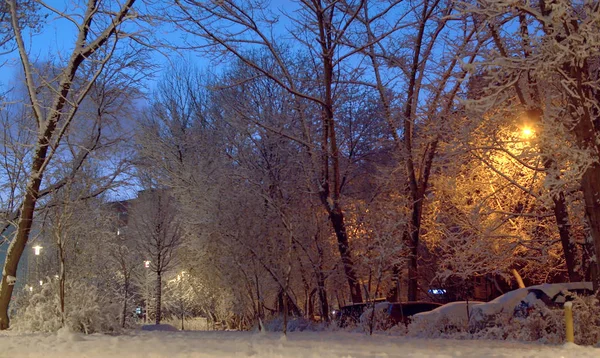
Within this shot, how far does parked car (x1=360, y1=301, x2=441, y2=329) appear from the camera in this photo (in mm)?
14930

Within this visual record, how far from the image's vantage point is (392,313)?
16.5 meters

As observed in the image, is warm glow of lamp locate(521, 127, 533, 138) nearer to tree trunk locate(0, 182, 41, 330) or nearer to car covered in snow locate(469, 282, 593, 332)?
car covered in snow locate(469, 282, 593, 332)

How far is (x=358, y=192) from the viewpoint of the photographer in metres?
23.4

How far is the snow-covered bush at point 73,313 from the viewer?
11211 mm

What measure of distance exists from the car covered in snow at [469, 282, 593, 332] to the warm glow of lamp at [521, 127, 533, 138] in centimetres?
346

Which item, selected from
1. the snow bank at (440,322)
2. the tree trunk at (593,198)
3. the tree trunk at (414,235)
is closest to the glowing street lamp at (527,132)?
the tree trunk at (593,198)

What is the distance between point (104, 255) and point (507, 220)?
62.6 feet

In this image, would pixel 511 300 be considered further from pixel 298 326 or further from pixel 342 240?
pixel 342 240

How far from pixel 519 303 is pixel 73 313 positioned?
9278 mm

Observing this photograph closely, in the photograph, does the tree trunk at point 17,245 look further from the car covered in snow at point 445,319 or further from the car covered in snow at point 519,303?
the car covered in snow at point 519,303

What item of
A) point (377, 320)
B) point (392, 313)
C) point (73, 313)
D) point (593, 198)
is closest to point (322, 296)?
point (392, 313)

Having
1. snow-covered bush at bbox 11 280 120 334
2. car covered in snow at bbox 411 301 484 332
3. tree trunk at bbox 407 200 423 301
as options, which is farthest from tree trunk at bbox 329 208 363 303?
snow-covered bush at bbox 11 280 120 334

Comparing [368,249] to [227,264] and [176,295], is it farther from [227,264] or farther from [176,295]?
[176,295]

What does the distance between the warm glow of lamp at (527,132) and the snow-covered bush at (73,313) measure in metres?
9.77
